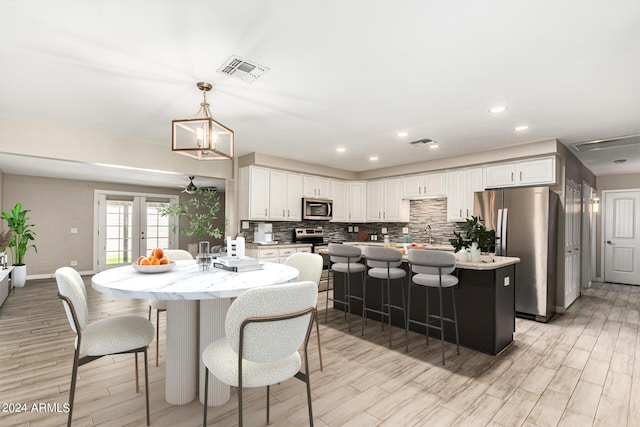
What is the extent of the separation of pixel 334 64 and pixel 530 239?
11.4 ft

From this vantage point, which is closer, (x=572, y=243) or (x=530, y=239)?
(x=530, y=239)

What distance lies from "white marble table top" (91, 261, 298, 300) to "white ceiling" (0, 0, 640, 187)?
59.2 inches

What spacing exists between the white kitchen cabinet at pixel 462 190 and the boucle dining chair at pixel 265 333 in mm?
4274

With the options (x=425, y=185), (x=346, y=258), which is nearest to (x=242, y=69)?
(x=346, y=258)

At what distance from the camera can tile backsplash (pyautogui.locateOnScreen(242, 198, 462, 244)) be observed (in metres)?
5.80

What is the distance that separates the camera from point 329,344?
126 inches

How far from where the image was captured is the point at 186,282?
188cm

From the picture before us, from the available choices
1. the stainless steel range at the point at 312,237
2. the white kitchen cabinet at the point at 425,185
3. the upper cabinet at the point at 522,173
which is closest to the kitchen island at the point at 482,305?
the upper cabinet at the point at 522,173

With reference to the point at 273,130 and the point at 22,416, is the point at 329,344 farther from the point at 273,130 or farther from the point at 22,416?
the point at 273,130

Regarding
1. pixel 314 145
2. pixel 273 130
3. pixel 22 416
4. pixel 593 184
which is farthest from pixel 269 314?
pixel 593 184

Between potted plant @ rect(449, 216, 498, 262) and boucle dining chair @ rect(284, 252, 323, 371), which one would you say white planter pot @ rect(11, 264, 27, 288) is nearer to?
boucle dining chair @ rect(284, 252, 323, 371)

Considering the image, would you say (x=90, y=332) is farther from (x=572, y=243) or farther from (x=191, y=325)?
(x=572, y=243)

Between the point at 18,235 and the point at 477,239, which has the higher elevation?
the point at 477,239

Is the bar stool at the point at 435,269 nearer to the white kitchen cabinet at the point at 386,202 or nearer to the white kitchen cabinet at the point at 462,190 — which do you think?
the white kitchen cabinet at the point at 462,190
